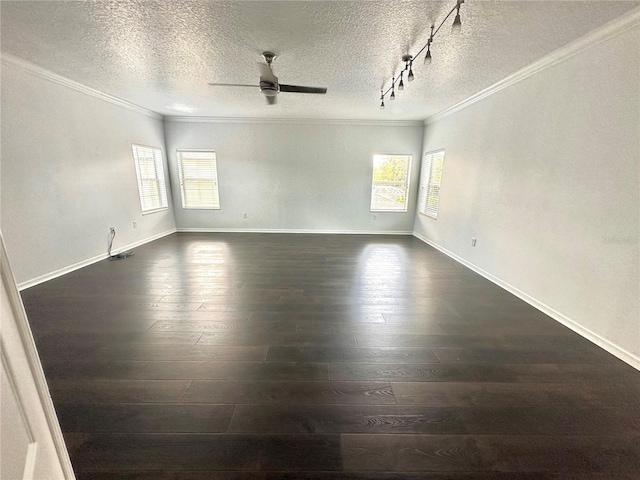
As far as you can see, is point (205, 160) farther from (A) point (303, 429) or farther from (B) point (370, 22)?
(A) point (303, 429)

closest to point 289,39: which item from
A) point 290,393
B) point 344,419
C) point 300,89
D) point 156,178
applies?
point 300,89

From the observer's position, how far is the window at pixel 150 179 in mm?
5035

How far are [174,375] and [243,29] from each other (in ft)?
9.32

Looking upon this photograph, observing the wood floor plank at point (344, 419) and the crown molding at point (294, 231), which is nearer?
the wood floor plank at point (344, 419)

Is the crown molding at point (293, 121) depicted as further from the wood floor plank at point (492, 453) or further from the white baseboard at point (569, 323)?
the wood floor plank at point (492, 453)

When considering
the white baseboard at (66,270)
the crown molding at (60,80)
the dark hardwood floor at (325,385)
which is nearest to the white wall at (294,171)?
the crown molding at (60,80)

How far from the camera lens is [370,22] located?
210 cm

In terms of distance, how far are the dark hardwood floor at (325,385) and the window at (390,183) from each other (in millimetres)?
3376

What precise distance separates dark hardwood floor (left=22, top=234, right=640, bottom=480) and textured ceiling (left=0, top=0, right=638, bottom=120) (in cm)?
256

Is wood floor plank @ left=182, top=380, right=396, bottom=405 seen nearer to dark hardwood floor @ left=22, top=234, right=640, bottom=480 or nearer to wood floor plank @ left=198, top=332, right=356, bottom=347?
dark hardwood floor @ left=22, top=234, right=640, bottom=480

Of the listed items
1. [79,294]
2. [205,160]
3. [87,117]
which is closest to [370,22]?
[79,294]

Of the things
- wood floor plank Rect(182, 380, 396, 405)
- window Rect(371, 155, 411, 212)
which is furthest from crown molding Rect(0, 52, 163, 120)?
window Rect(371, 155, 411, 212)

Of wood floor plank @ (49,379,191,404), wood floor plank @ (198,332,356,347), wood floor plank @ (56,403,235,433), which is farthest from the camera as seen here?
wood floor plank @ (198,332,356,347)

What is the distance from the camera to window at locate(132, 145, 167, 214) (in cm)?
504
